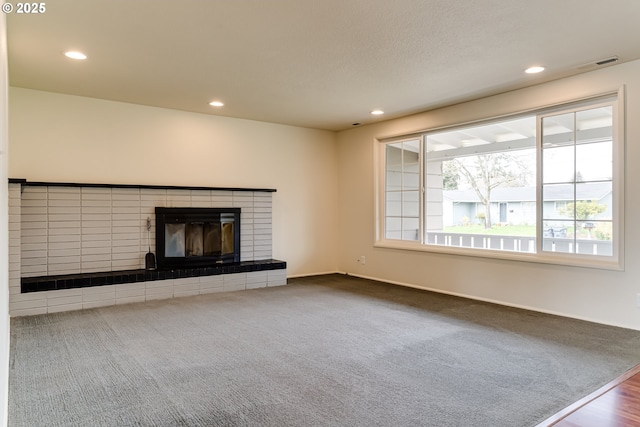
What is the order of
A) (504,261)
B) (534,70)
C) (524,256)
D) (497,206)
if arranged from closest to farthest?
(534,70) → (524,256) → (504,261) → (497,206)

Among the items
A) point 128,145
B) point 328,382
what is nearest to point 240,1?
point 328,382

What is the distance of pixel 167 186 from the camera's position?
207 inches

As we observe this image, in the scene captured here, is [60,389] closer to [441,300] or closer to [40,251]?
[40,251]

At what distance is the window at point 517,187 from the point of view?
3.92m

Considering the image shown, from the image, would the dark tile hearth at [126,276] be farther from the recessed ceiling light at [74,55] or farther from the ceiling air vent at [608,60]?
the ceiling air vent at [608,60]

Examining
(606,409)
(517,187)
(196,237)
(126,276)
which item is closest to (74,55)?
(126,276)

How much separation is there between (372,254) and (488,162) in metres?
3.13

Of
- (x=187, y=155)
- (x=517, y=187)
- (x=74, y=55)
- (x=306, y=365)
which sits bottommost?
(x=306, y=365)

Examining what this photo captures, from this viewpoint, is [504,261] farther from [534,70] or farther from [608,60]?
[608,60]

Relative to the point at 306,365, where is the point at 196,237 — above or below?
above

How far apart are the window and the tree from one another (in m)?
0.02

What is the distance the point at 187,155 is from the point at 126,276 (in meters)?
1.81

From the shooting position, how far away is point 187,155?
553 cm

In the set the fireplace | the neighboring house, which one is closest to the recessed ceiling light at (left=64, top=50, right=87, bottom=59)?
the fireplace
